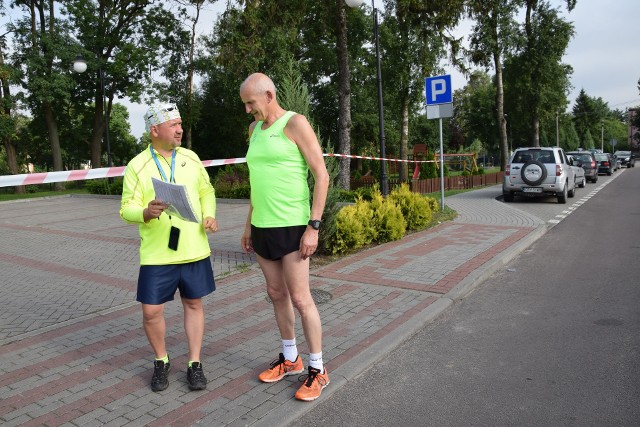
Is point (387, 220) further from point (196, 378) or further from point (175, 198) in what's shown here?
point (175, 198)

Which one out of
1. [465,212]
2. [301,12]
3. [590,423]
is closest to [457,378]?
[590,423]

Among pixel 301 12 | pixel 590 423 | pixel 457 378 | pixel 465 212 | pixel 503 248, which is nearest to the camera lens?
pixel 590 423

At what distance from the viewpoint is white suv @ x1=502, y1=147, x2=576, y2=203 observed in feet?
49.6

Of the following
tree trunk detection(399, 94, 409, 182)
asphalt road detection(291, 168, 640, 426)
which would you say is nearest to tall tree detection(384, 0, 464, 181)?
tree trunk detection(399, 94, 409, 182)

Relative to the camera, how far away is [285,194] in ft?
10.4

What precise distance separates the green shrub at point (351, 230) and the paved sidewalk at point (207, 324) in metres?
0.26

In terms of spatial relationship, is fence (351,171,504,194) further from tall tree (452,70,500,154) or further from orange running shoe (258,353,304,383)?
tall tree (452,70,500,154)

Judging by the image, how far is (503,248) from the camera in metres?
8.17

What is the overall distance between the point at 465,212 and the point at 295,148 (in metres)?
10.8

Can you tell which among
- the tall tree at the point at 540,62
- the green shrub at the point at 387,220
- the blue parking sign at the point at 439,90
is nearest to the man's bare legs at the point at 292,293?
the green shrub at the point at 387,220

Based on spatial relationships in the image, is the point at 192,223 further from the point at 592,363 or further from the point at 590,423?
the point at 592,363

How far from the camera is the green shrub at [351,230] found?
7.59 meters

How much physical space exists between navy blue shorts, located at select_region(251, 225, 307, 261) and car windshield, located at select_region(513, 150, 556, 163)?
556 inches

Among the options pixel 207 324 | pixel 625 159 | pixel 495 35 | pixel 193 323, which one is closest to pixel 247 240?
pixel 193 323
